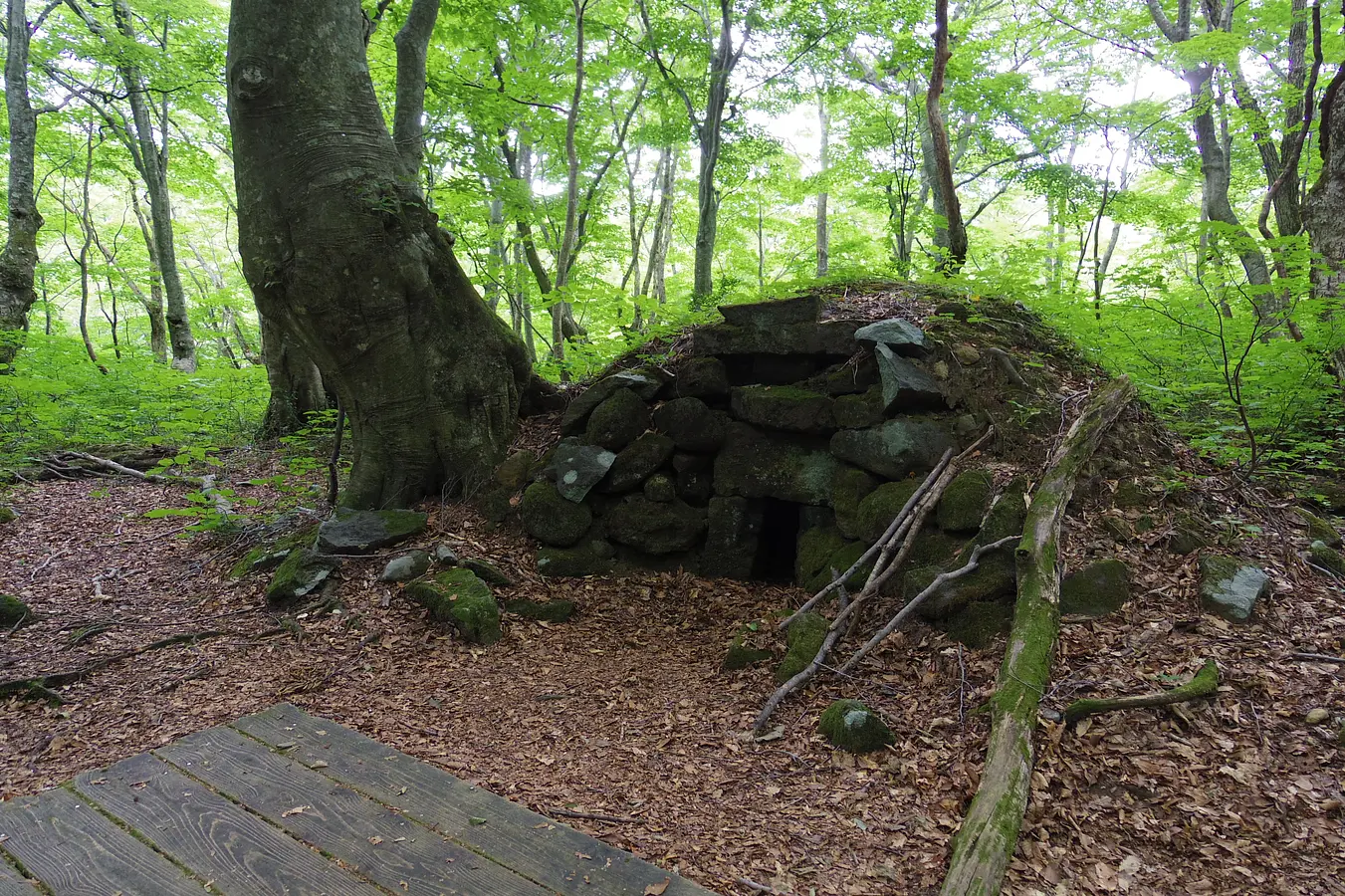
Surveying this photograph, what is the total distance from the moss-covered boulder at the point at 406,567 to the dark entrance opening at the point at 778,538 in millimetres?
2713

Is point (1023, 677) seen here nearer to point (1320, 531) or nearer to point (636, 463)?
point (1320, 531)

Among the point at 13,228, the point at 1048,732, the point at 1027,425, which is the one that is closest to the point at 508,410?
the point at 1027,425

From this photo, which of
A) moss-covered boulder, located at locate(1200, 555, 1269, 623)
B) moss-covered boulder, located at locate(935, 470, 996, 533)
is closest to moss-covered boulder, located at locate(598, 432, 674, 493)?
moss-covered boulder, located at locate(935, 470, 996, 533)

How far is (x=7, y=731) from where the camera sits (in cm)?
334

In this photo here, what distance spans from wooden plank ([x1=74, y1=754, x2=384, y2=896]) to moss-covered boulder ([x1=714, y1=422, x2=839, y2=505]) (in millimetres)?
3811

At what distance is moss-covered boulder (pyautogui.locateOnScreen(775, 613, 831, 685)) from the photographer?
395 centimetres

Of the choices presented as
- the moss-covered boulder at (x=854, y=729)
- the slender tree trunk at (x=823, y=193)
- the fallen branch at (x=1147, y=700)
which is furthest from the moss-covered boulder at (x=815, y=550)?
the slender tree trunk at (x=823, y=193)

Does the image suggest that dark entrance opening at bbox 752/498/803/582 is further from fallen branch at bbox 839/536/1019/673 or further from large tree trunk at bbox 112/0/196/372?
large tree trunk at bbox 112/0/196/372

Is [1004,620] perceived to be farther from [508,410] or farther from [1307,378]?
[508,410]

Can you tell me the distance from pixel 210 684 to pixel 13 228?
28.2 ft

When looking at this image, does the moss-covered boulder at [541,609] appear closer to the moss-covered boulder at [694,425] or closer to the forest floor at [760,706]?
the forest floor at [760,706]

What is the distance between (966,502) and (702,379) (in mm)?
2406

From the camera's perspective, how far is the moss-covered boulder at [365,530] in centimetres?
520

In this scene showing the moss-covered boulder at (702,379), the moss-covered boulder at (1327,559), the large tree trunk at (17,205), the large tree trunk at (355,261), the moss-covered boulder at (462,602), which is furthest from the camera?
the large tree trunk at (17,205)
